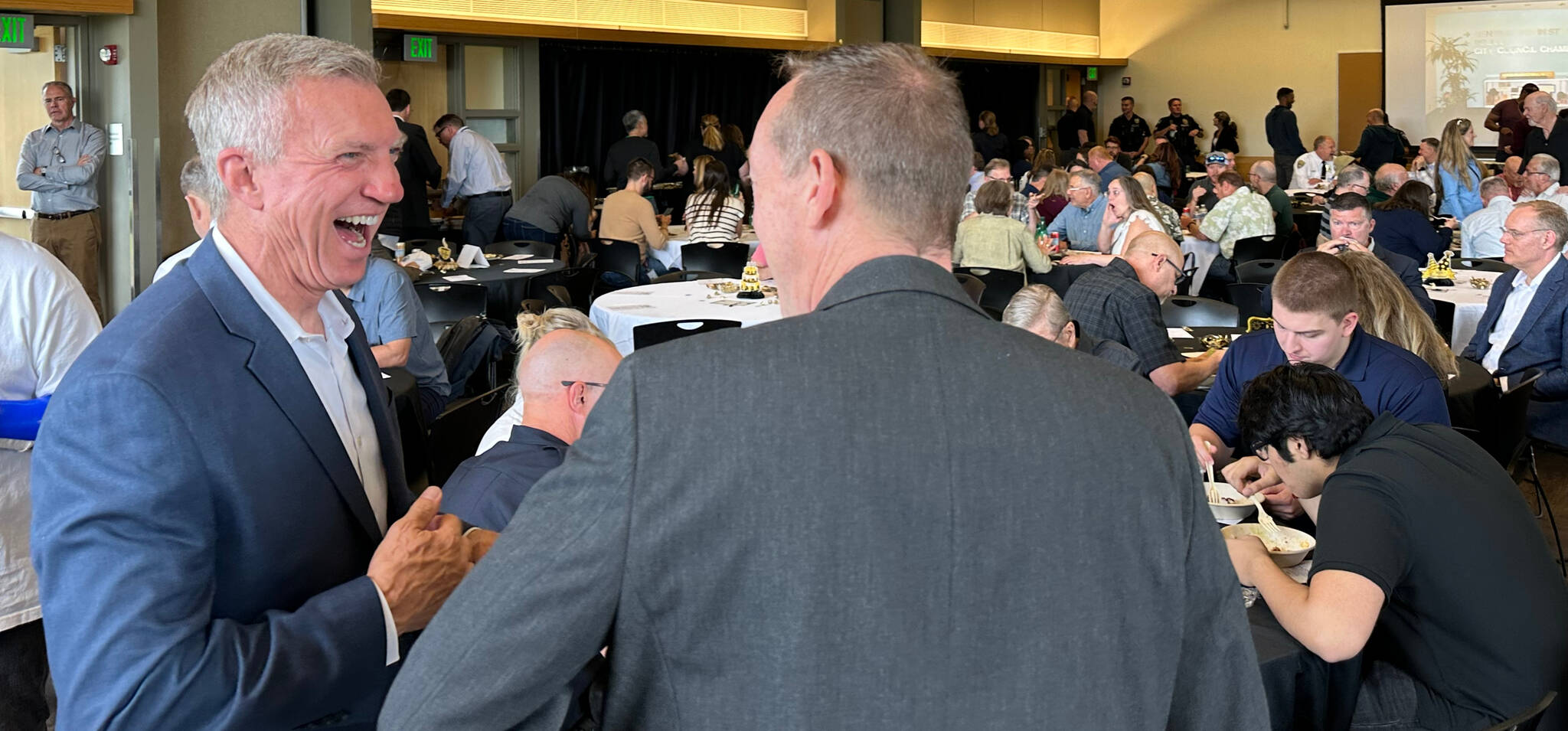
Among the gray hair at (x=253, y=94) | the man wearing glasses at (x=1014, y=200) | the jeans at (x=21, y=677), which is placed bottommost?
the jeans at (x=21, y=677)

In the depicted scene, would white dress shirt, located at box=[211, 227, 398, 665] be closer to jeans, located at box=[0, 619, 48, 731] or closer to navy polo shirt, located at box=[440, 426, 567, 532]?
navy polo shirt, located at box=[440, 426, 567, 532]

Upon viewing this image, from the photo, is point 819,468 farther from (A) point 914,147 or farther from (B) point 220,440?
(B) point 220,440

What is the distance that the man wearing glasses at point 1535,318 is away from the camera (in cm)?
517

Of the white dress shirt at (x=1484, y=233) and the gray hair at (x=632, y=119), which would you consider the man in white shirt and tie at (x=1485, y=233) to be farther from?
the gray hair at (x=632, y=119)

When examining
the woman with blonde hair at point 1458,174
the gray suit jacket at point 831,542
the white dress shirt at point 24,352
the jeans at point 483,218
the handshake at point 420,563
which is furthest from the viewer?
the jeans at point 483,218

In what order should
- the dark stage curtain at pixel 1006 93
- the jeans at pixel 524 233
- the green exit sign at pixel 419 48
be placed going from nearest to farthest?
1. the jeans at pixel 524 233
2. the green exit sign at pixel 419 48
3. the dark stage curtain at pixel 1006 93

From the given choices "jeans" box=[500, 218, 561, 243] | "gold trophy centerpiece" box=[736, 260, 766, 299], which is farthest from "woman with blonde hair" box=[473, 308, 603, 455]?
"jeans" box=[500, 218, 561, 243]

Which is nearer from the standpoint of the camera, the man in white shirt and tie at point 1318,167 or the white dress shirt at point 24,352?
the white dress shirt at point 24,352

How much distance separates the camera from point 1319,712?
2.45 meters

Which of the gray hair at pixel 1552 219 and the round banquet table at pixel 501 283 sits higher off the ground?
the gray hair at pixel 1552 219

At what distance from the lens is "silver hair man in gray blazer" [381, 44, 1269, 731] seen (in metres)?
0.97

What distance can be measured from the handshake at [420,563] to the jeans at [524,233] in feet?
29.5

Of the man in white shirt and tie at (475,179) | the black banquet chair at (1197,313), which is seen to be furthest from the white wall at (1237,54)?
the black banquet chair at (1197,313)

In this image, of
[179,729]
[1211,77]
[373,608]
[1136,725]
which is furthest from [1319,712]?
[1211,77]
